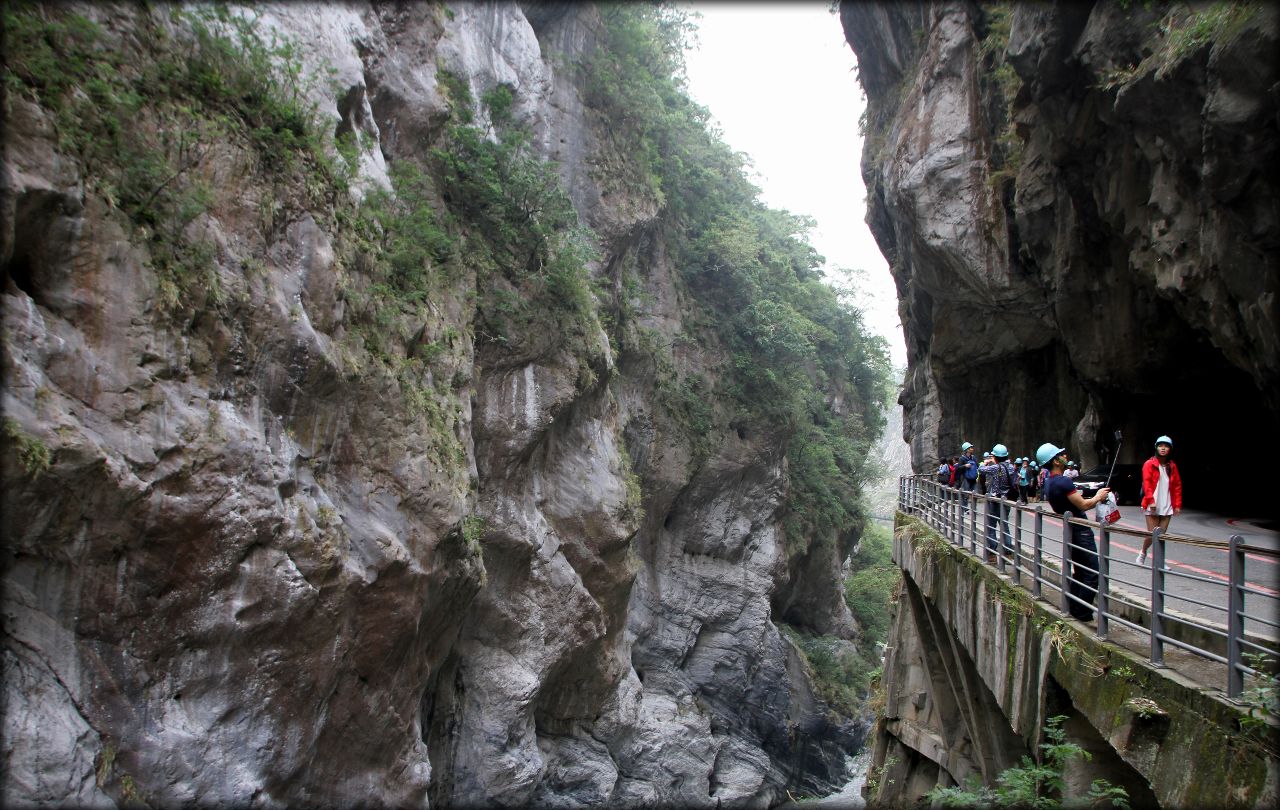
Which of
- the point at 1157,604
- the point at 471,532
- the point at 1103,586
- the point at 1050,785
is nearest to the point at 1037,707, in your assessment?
the point at 1050,785

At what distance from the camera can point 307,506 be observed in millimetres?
8734

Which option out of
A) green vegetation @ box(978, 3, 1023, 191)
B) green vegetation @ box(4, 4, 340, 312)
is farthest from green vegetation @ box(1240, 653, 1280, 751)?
green vegetation @ box(978, 3, 1023, 191)

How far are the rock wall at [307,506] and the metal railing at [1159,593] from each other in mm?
7134

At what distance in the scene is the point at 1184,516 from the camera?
47.1 ft

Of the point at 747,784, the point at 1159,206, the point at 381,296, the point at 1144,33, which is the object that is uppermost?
the point at 1144,33

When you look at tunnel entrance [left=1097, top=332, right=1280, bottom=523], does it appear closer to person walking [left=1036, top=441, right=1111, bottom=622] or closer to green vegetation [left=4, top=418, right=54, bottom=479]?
person walking [left=1036, top=441, right=1111, bottom=622]

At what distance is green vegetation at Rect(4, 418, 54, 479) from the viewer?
5844mm

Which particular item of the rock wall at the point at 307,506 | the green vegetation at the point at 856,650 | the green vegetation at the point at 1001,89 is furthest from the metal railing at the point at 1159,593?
the green vegetation at the point at 856,650

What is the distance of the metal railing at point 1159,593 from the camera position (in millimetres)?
4055

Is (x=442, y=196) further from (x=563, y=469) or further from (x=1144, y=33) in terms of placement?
(x=1144, y=33)

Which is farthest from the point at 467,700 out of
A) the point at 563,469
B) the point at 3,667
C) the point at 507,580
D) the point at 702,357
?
the point at 702,357

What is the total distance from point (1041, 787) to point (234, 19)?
11.5m

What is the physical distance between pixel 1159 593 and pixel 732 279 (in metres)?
23.0

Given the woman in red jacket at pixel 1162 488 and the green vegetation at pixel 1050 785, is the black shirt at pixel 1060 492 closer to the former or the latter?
the green vegetation at pixel 1050 785
